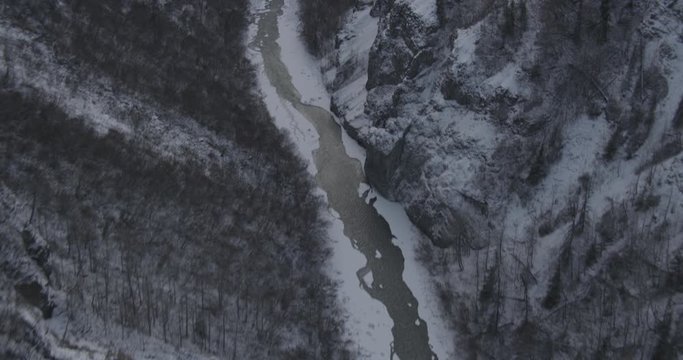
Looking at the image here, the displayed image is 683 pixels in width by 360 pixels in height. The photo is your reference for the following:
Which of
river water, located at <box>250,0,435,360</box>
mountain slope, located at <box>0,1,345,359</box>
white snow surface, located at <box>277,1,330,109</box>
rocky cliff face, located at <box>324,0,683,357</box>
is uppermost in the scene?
rocky cliff face, located at <box>324,0,683,357</box>

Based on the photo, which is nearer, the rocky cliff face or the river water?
the rocky cliff face

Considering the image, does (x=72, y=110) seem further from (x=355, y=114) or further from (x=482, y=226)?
(x=482, y=226)

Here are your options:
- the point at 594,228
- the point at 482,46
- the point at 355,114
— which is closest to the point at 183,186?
the point at 355,114

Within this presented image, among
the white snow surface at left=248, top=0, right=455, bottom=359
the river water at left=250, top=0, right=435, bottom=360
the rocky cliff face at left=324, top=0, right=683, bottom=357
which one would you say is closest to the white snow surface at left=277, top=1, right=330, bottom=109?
the white snow surface at left=248, top=0, right=455, bottom=359

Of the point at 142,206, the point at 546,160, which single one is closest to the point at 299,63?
the point at 142,206

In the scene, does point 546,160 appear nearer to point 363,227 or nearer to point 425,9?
point 363,227

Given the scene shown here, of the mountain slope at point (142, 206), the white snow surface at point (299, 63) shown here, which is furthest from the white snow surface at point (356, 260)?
the mountain slope at point (142, 206)

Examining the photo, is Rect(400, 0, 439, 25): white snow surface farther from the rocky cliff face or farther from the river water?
the river water

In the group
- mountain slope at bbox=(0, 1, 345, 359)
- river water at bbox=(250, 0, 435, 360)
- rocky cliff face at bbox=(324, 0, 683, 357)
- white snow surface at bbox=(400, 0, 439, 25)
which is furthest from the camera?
white snow surface at bbox=(400, 0, 439, 25)
